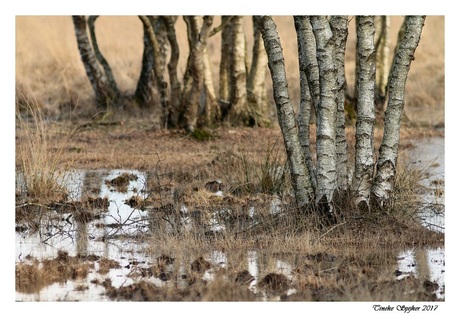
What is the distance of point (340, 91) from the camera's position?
791 cm

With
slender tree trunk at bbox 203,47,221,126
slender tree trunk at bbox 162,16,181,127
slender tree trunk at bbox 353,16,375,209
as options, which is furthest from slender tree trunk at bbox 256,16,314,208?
slender tree trunk at bbox 203,47,221,126

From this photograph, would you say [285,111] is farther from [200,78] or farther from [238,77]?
[238,77]

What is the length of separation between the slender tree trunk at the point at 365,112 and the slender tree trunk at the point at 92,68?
9684 millimetres

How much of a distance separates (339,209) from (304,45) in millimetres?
1450

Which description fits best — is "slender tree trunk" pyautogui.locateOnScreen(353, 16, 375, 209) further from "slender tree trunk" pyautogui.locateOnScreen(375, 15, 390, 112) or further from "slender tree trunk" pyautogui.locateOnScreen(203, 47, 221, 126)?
"slender tree trunk" pyautogui.locateOnScreen(375, 15, 390, 112)

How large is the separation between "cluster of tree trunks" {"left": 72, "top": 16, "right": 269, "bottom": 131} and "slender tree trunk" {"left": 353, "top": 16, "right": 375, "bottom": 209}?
594cm

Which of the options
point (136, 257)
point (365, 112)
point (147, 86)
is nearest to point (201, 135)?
point (147, 86)

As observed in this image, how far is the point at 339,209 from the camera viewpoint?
303 inches

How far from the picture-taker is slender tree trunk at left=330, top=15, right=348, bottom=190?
7.77 meters

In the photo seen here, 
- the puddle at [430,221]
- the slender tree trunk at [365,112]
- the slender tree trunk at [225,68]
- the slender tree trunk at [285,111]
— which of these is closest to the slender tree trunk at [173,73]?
the slender tree trunk at [225,68]

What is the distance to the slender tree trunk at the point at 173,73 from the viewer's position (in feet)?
46.2

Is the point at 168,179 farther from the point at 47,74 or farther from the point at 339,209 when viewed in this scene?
the point at 47,74

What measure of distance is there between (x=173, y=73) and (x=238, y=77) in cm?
148

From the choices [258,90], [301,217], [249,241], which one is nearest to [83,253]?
[249,241]
